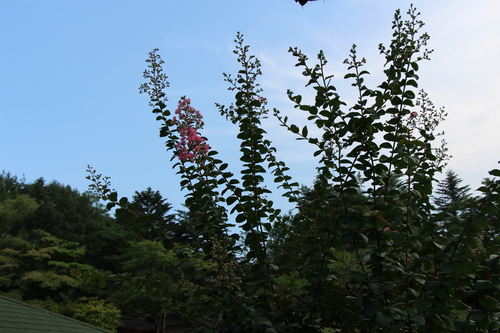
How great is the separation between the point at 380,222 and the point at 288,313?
65cm

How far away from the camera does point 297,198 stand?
7.36 ft

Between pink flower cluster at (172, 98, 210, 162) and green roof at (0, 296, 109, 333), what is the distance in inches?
73.0

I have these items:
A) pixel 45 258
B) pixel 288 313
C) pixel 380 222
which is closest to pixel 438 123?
pixel 380 222

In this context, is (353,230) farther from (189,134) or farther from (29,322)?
(29,322)

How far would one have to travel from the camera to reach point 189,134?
7.37ft

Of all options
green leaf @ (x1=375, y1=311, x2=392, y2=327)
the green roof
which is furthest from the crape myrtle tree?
the green roof

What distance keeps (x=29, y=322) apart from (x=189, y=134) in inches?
97.5

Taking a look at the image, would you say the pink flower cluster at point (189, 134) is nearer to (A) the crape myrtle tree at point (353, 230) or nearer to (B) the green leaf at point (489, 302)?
(A) the crape myrtle tree at point (353, 230)

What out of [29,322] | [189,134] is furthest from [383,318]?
[29,322]

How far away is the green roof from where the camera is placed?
3.01 metres

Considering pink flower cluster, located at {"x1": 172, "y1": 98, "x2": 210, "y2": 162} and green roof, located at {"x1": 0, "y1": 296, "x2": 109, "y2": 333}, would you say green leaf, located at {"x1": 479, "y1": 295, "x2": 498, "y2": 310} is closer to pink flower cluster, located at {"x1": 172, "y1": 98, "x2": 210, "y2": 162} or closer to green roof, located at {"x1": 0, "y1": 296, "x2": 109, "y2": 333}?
pink flower cluster, located at {"x1": 172, "y1": 98, "x2": 210, "y2": 162}

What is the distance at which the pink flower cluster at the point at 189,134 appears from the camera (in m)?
2.20

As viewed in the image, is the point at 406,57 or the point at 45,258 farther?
the point at 45,258

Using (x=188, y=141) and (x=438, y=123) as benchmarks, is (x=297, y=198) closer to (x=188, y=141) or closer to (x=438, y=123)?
(x=188, y=141)
